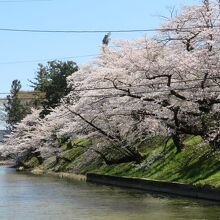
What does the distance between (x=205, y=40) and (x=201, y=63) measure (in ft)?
9.16

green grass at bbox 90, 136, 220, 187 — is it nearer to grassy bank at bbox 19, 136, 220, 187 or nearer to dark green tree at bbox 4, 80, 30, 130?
grassy bank at bbox 19, 136, 220, 187

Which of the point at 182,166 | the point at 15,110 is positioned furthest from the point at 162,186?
the point at 15,110

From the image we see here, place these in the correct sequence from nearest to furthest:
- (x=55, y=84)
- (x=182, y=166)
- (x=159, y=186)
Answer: (x=159, y=186)
(x=182, y=166)
(x=55, y=84)

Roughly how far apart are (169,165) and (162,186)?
3560mm

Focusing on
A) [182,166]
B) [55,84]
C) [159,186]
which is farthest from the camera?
[55,84]

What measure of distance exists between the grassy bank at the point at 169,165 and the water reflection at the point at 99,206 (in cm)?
206

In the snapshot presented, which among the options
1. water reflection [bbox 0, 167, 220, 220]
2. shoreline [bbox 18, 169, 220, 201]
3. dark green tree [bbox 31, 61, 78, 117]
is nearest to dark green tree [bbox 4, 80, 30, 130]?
dark green tree [bbox 31, 61, 78, 117]

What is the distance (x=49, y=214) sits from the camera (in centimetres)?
1952

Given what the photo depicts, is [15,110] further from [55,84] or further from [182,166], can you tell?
[182,166]

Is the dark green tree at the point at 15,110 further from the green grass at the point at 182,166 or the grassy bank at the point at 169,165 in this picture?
the green grass at the point at 182,166

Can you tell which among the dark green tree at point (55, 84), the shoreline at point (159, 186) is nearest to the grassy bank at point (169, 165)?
the shoreline at point (159, 186)

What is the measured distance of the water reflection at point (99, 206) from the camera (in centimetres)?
1891

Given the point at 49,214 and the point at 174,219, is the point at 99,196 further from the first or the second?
the point at 174,219

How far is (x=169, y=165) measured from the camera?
30469mm
